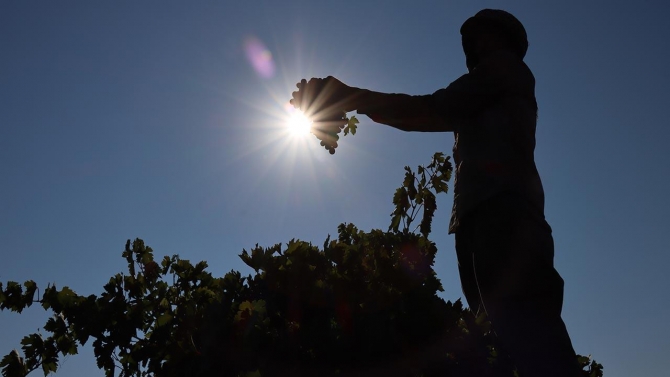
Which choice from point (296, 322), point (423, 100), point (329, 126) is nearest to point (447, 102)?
point (423, 100)

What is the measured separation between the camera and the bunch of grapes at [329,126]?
2398 millimetres

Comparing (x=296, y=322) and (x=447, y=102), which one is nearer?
(x=447, y=102)

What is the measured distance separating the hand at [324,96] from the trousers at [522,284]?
0.75 m

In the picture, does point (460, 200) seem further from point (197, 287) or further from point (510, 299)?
point (197, 287)

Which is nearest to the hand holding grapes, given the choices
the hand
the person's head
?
the hand

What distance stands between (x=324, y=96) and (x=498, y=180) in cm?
84

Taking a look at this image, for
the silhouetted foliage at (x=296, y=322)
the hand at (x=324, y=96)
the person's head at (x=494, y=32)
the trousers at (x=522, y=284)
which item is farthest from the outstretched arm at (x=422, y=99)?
the silhouetted foliage at (x=296, y=322)

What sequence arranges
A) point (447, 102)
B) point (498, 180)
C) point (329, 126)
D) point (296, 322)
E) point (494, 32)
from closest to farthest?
point (498, 180), point (447, 102), point (329, 126), point (494, 32), point (296, 322)

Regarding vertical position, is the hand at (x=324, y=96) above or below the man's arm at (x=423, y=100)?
above

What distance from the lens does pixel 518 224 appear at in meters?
2.06

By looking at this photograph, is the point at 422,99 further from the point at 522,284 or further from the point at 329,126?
the point at 522,284

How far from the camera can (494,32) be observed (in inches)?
102

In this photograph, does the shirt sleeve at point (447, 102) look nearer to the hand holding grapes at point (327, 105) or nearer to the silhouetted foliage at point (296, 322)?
the hand holding grapes at point (327, 105)

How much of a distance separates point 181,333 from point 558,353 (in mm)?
2858
